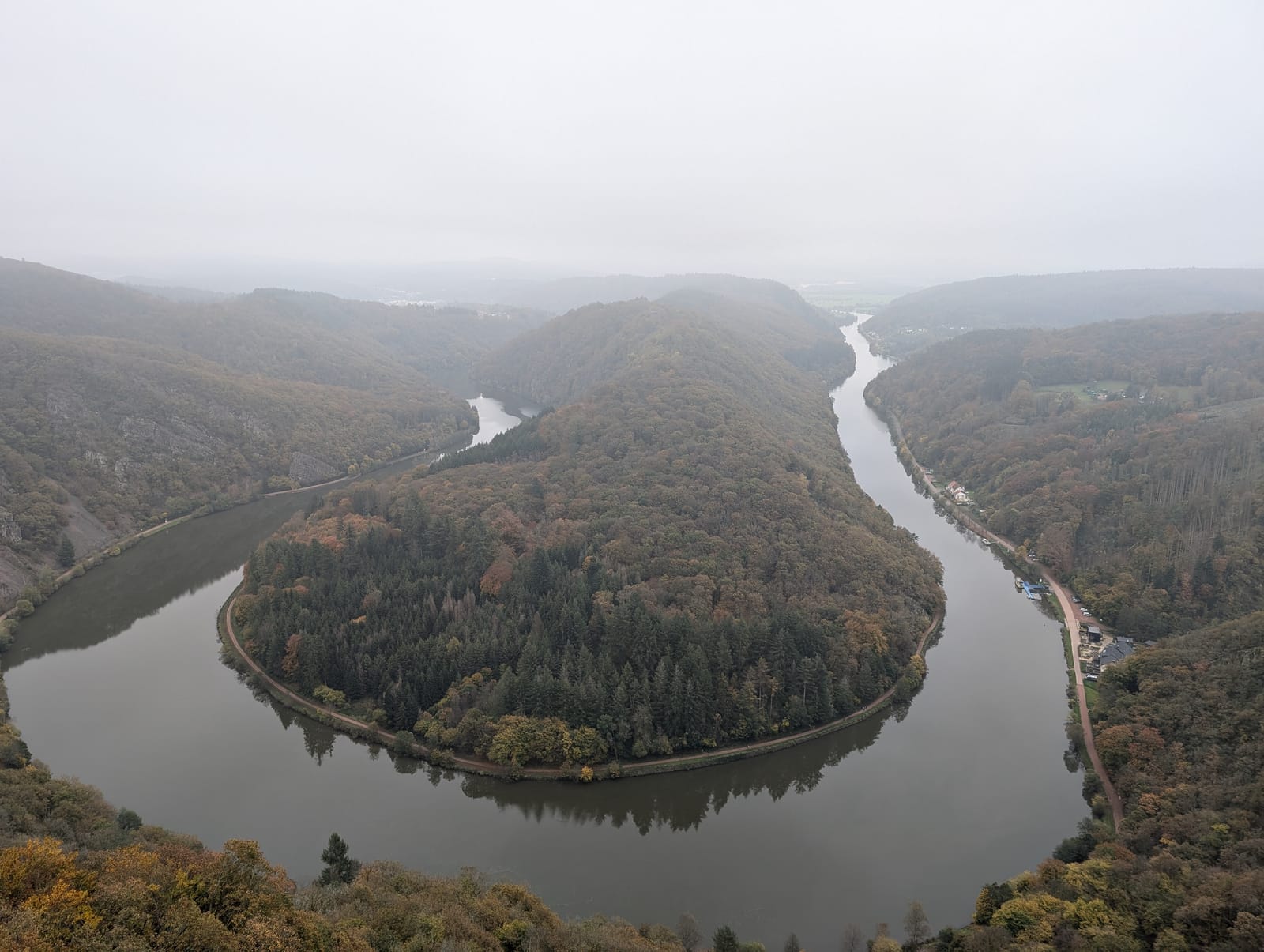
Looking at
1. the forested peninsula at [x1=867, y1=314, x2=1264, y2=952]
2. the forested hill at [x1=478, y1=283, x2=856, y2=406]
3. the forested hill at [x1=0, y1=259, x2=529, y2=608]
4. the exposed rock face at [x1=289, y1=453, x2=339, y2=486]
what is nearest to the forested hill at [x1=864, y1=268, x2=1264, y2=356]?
the forested hill at [x1=478, y1=283, x2=856, y2=406]

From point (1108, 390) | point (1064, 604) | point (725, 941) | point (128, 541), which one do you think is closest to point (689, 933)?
point (725, 941)

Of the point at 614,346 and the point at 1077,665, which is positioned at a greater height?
the point at 614,346

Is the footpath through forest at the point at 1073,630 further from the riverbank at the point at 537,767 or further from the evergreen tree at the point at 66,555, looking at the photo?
the evergreen tree at the point at 66,555

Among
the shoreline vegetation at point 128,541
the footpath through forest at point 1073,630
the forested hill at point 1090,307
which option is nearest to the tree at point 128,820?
the shoreline vegetation at point 128,541

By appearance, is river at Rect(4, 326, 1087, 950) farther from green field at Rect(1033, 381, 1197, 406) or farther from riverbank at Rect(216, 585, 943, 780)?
green field at Rect(1033, 381, 1197, 406)

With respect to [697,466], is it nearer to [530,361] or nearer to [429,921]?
[429,921]

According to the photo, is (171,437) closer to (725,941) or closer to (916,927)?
(725,941)

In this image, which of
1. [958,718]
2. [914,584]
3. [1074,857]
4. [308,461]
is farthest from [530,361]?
[1074,857]
